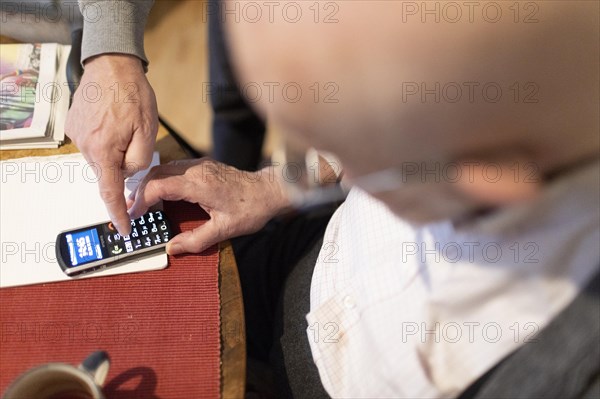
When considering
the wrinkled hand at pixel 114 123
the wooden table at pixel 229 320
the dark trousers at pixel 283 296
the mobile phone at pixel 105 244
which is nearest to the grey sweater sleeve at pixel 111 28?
the wrinkled hand at pixel 114 123

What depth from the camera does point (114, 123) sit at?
1.97 feet

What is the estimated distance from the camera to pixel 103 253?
0.55 meters

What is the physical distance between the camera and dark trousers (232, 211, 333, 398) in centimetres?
64

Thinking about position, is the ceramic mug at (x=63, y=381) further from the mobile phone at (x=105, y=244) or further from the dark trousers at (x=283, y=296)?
the dark trousers at (x=283, y=296)

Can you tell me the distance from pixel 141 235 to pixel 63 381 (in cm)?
19

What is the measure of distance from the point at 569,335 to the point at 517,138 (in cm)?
28

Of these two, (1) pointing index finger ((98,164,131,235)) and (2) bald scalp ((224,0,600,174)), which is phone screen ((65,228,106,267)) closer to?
(1) pointing index finger ((98,164,131,235))

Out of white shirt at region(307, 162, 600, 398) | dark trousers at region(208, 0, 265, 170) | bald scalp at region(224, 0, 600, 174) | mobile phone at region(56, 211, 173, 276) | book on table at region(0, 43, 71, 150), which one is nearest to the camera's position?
bald scalp at region(224, 0, 600, 174)

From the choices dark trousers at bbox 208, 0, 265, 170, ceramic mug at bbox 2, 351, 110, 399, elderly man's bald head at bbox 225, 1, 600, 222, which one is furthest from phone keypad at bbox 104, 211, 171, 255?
dark trousers at bbox 208, 0, 265, 170

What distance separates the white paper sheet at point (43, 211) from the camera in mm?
550

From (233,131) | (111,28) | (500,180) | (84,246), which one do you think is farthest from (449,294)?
(233,131)

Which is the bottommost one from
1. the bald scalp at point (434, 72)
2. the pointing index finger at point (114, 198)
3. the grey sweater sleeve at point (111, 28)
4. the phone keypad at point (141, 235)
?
the phone keypad at point (141, 235)

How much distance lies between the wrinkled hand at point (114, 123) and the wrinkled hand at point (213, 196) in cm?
3

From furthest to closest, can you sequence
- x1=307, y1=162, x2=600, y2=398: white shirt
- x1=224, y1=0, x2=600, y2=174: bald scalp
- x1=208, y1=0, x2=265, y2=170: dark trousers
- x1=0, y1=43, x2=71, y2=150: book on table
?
x1=208, y1=0, x2=265, y2=170: dark trousers → x1=0, y1=43, x2=71, y2=150: book on table → x1=307, y1=162, x2=600, y2=398: white shirt → x1=224, y1=0, x2=600, y2=174: bald scalp
